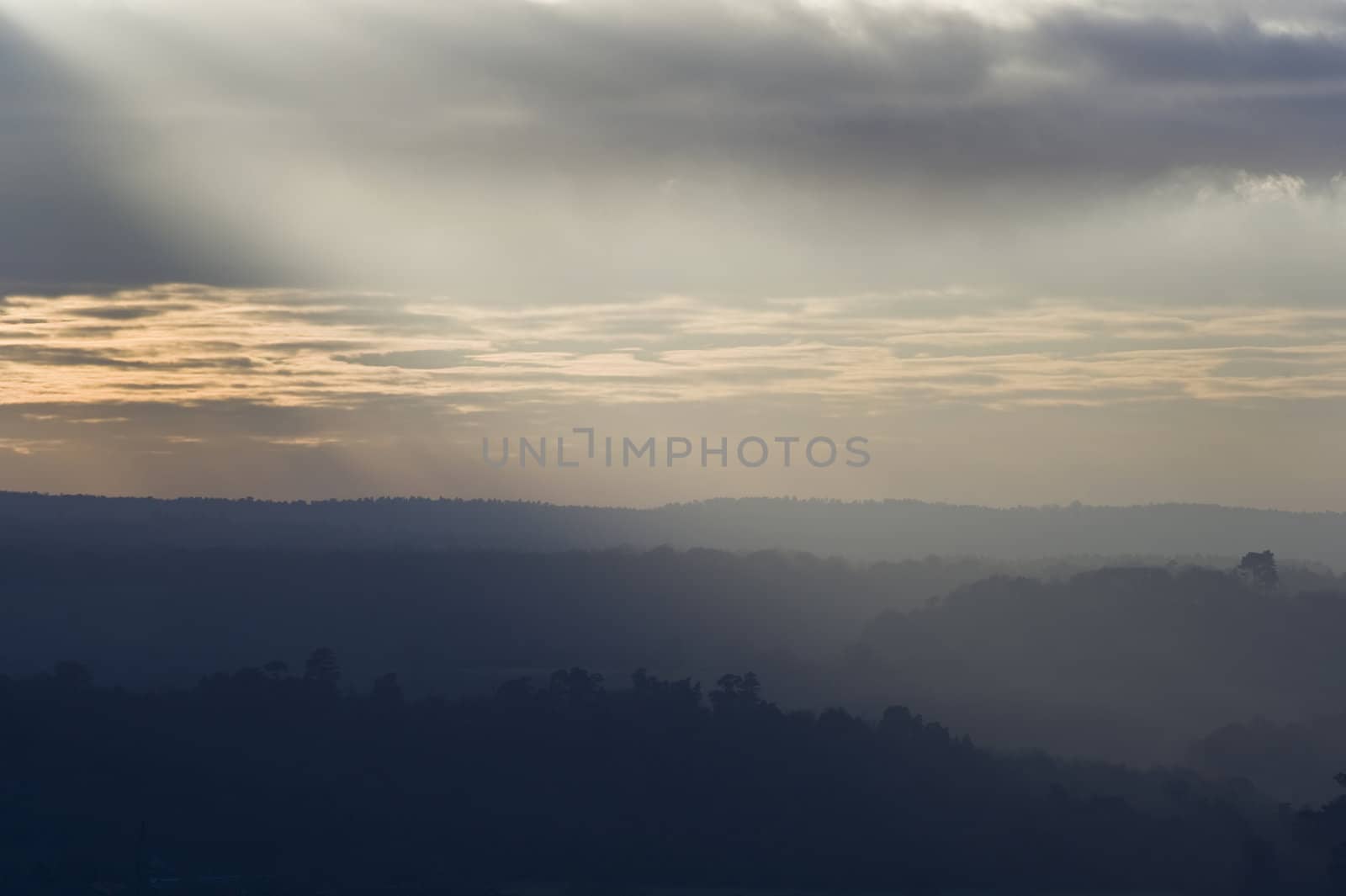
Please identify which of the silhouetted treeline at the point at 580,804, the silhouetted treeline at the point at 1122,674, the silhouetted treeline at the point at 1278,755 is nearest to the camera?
the silhouetted treeline at the point at 580,804

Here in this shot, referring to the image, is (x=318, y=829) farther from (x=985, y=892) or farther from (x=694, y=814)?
(x=985, y=892)

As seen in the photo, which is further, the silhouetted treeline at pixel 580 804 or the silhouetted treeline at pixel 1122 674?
the silhouetted treeline at pixel 1122 674

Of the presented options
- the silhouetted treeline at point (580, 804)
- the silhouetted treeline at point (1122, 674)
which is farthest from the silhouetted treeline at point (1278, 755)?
the silhouetted treeline at point (580, 804)

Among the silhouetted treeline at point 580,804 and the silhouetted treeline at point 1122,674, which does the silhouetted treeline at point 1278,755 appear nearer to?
the silhouetted treeline at point 1122,674

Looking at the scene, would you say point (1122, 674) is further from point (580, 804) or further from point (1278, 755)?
point (580, 804)

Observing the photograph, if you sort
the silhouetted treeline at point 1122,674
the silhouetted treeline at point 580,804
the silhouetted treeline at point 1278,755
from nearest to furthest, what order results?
the silhouetted treeline at point 580,804, the silhouetted treeline at point 1278,755, the silhouetted treeline at point 1122,674

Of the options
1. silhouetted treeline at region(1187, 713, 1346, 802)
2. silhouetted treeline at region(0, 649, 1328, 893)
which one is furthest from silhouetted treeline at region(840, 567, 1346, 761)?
silhouetted treeline at region(0, 649, 1328, 893)

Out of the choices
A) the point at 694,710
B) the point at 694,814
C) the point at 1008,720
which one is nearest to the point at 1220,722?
the point at 1008,720
